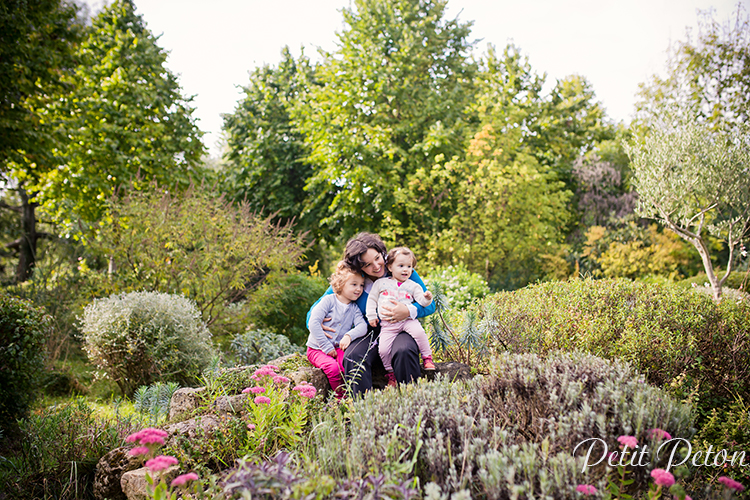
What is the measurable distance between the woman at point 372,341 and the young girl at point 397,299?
0.07m

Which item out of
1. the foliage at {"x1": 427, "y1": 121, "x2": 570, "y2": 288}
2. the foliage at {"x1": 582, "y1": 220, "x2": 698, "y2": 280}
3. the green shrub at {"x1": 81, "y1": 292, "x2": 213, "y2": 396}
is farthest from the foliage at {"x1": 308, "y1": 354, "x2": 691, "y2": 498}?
the foliage at {"x1": 582, "y1": 220, "x2": 698, "y2": 280}

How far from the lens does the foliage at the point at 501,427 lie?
1.78 meters

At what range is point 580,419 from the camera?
2.07 metres

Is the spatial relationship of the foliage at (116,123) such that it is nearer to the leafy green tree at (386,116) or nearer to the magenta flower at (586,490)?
Result: the leafy green tree at (386,116)

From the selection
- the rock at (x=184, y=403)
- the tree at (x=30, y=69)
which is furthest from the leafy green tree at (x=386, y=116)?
the rock at (x=184, y=403)

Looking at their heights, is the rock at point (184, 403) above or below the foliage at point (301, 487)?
below

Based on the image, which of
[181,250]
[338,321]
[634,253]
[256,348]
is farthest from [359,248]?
[634,253]

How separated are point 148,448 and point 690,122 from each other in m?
10.4

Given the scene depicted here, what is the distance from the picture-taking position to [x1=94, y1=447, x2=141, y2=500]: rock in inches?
108

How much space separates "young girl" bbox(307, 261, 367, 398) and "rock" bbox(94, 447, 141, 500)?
1535mm

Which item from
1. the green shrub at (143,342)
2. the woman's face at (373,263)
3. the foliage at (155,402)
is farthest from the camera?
the green shrub at (143,342)

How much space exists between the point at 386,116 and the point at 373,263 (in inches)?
362

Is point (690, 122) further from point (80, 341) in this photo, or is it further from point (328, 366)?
point (80, 341)

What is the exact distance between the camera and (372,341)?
3865 mm
